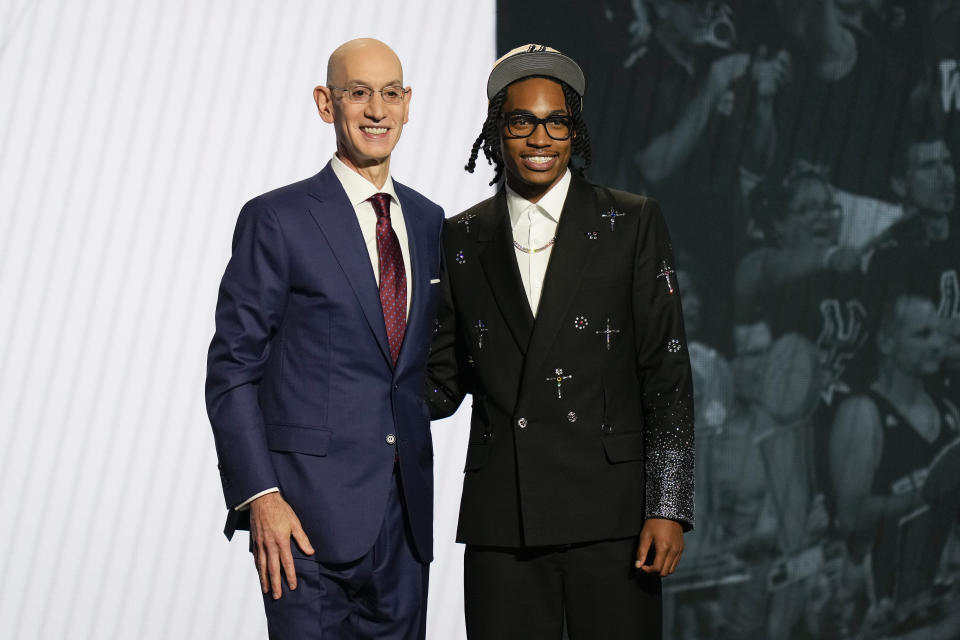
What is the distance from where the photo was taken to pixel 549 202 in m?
2.17

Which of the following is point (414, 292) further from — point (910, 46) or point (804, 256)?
point (910, 46)

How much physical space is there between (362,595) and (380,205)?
0.68 metres

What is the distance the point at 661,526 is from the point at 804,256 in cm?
159

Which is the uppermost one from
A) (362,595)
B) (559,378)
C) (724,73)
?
(724,73)

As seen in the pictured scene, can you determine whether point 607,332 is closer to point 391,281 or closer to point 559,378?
point 559,378

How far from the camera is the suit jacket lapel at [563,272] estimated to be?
208 cm

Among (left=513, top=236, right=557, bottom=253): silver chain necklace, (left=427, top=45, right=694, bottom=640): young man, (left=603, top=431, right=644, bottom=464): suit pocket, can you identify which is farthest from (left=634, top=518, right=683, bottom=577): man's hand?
(left=513, top=236, right=557, bottom=253): silver chain necklace

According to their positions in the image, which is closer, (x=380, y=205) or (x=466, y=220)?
(x=380, y=205)

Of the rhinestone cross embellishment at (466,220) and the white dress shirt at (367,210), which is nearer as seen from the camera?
the white dress shirt at (367,210)

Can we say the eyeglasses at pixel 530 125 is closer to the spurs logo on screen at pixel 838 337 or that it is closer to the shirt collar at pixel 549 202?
the shirt collar at pixel 549 202

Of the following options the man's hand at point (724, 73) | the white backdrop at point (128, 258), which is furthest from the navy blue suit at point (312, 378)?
the man's hand at point (724, 73)

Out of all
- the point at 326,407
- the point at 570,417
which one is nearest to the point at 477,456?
the point at 570,417

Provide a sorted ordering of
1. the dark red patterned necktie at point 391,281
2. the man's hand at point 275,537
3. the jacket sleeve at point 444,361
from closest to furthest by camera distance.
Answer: the man's hand at point 275,537
the dark red patterned necktie at point 391,281
the jacket sleeve at point 444,361

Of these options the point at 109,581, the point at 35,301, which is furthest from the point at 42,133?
the point at 109,581
